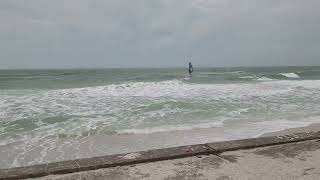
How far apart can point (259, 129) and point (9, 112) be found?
25.3ft

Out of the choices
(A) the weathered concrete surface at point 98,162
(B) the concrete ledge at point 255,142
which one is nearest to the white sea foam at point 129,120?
(A) the weathered concrete surface at point 98,162

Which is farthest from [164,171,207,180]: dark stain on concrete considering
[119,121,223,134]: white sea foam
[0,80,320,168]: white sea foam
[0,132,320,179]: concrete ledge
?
[119,121,223,134]: white sea foam

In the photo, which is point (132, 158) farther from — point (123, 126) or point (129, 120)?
point (129, 120)

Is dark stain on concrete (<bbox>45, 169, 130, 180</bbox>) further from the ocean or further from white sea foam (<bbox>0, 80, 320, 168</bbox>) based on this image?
white sea foam (<bbox>0, 80, 320, 168</bbox>)

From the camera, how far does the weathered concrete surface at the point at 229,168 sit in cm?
329

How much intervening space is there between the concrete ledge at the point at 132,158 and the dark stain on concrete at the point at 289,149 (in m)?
0.14

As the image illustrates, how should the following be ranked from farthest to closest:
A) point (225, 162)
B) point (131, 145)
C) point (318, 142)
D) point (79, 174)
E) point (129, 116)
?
point (129, 116)
point (131, 145)
point (318, 142)
point (225, 162)
point (79, 174)

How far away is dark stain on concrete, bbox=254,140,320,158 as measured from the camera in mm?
3980

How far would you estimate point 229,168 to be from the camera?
3500mm

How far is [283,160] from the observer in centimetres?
375

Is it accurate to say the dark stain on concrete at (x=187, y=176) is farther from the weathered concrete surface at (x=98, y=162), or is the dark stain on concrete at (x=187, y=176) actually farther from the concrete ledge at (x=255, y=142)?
the concrete ledge at (x=255, y=142)

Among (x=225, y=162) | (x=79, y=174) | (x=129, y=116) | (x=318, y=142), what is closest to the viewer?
(x=79, y=174)

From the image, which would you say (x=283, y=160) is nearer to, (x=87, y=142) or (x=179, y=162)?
(x=179, y=162)

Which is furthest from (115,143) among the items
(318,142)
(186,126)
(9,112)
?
(9,112)
